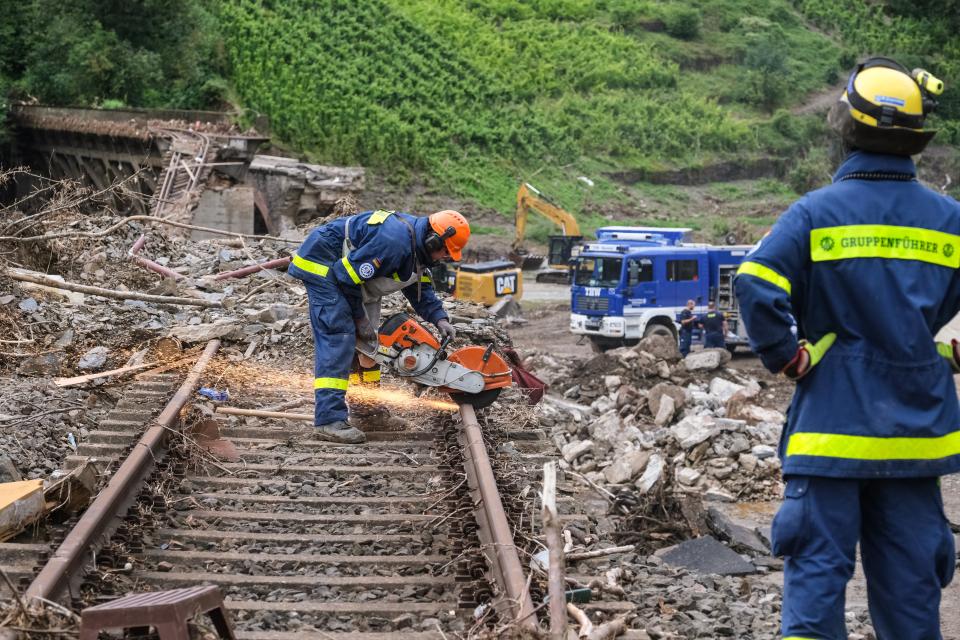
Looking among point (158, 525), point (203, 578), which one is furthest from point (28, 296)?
point (203, 578)

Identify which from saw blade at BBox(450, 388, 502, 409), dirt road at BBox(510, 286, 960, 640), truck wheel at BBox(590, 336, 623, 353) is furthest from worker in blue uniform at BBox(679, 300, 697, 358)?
saw blade at BBox(450, 388, 502, 409)

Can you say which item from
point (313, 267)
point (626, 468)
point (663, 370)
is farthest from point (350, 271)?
point (663, 370)

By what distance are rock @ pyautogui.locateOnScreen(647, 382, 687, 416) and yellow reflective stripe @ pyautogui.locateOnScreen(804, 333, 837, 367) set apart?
37.0 ft

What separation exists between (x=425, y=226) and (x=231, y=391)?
232 centimetres

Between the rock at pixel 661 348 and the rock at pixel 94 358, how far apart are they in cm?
1109

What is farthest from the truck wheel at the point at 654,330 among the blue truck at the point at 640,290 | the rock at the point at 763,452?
the rock at the point at 763,452

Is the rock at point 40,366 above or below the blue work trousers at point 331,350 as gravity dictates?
below

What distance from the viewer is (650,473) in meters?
A: 10.0

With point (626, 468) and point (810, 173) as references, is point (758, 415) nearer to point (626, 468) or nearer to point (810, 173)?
point (626, 468)

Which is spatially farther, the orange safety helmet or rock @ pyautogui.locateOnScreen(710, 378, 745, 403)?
rock @ pyautogui.locateOnScreen(710, 378, 745, 403)

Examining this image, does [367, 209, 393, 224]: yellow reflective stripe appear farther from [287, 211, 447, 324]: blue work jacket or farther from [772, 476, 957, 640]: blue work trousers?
[772, 476, 957, 640]: blue work trousers

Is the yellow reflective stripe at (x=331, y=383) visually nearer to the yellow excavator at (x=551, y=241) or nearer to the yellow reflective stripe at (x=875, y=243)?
the yellow reflective stripe at (x=875, y=243)

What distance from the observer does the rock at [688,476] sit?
38.4 ft

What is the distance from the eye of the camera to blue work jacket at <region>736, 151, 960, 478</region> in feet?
10.8
